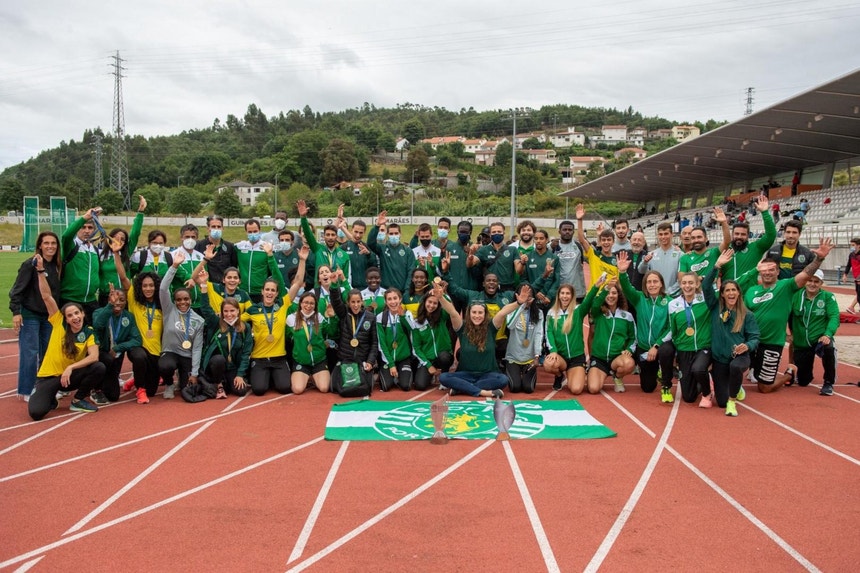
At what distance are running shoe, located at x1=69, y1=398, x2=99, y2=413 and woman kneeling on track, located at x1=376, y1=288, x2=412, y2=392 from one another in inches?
124

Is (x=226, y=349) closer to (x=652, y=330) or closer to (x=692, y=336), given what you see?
(x=652, y=330)

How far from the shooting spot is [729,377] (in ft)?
21.2

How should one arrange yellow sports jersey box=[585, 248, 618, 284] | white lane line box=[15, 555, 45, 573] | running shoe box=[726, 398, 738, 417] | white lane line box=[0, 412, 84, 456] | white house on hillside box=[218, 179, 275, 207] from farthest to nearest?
white house on hillside box=[218, 179, 275, 207] < yellow sports jersey box=[585, 248, 618, 284] < running shoe box=[726, 398, 738, 417] < white lane line box=[0, 412, 84, 456] < white lane line box=[15, 555, 45, 573]

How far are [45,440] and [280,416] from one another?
208cm

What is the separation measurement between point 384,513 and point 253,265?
509cm

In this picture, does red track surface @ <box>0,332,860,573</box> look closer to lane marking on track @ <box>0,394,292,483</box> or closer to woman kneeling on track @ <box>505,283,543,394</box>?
→ lane marking on track @ <box>0,394,292,483</box>

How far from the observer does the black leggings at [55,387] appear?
20.1 ft

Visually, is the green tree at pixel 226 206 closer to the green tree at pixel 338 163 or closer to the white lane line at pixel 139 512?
the green tree at pixel 338 163

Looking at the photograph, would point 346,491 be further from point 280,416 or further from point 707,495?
point 707,495

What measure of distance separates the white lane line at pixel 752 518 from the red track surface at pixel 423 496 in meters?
0.01

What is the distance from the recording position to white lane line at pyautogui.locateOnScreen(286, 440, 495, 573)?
11.3 feet

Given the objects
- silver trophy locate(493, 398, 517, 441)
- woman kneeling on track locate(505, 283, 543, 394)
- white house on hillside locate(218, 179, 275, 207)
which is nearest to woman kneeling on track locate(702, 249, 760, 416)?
woman kneeling on track locate(505, 283, 543, 394)

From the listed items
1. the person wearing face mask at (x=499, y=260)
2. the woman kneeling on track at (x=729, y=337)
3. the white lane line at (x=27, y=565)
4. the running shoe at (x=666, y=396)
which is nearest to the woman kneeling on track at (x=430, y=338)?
the person wearing face mask at (x=499, y=260)

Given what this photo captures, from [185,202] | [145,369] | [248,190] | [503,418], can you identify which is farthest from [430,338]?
[248,190]
